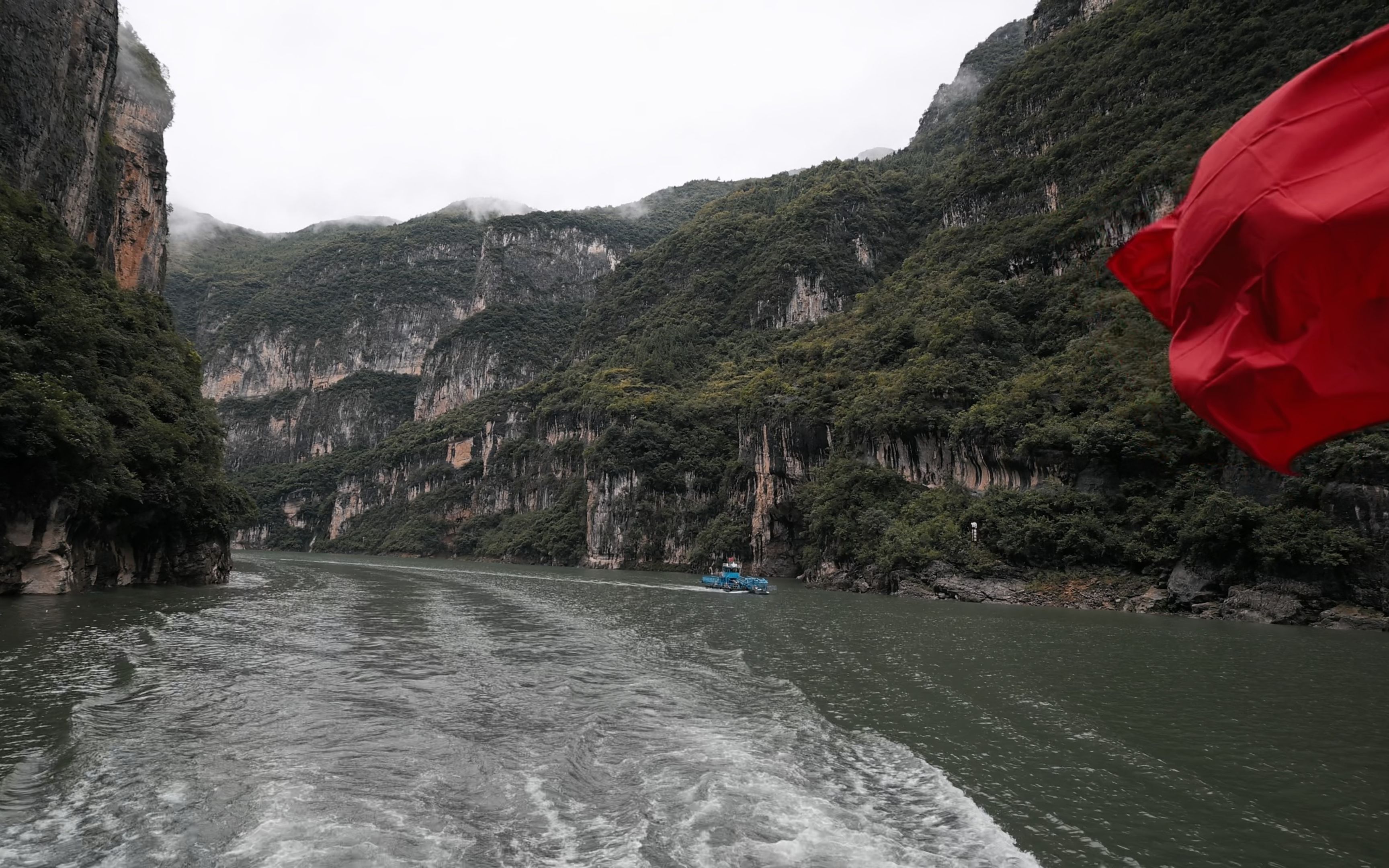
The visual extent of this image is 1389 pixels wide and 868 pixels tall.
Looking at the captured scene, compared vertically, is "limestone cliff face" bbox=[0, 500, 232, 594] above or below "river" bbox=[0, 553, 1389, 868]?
above

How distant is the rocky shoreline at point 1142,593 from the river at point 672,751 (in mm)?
9456

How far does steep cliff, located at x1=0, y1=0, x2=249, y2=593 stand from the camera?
24.4 meters

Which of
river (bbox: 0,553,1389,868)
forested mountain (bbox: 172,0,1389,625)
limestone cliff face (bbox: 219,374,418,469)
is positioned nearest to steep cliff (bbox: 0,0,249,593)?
river (bbox: 0,553,1389,868)

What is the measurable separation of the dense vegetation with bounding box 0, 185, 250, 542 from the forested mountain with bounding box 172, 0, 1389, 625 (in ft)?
123

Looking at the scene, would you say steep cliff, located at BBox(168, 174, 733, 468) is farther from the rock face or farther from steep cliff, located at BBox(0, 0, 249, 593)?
steep cliff, located at BBox(0, 0, 249, 593)

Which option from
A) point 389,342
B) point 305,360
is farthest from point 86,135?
point 305,360

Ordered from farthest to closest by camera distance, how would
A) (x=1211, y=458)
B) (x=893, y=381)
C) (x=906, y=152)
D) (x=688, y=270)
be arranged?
(x=906, y=152) → (x=688, y=270) → (x=893, y=381) → (x=1211, y=458)

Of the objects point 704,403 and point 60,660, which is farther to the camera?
point 704,403

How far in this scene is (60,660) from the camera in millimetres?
14922

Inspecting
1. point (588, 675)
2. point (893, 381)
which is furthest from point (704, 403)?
point (588, 675)

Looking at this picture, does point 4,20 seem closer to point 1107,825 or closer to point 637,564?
point 1107,825

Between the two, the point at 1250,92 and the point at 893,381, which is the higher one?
the point at 1250,92

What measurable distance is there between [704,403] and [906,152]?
320ft

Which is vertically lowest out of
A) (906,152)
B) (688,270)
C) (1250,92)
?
(1250,92)
